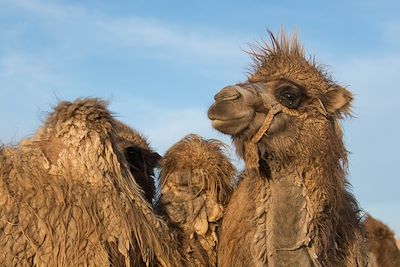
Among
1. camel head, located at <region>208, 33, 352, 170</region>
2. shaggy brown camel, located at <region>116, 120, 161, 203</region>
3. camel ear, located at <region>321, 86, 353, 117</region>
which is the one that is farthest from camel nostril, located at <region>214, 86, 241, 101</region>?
shaggy brown camel, located at <region>116, 120, 161, 203</region>

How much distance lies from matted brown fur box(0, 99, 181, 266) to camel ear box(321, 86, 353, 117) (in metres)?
1.51

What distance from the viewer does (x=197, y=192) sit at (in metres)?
5.71

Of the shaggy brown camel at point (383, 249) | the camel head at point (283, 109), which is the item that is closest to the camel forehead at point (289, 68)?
the camel head at point (283, 109)

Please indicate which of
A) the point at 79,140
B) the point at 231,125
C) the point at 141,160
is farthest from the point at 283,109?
the point at 141,160

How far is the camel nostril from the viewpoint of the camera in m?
5.10

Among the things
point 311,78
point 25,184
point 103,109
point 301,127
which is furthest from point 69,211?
point 311,78

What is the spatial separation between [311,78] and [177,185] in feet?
4.35

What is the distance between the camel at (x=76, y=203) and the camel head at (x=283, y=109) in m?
0.81

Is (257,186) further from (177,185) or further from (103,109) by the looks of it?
(103,109)

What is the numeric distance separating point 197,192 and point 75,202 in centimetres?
140

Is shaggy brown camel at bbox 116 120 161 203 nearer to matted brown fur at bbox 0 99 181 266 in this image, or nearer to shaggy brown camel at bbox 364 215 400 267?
matted brown fur at bbox 0 99 181 266

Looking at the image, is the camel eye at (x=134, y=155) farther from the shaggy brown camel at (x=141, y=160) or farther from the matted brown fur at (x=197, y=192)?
the matted brown fur at (x=197, y=192)

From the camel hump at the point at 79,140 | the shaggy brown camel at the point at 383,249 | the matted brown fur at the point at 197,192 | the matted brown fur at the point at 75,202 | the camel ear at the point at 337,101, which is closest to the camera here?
the matted brown fur at the point at 75,202

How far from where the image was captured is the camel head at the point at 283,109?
5.12 metres
